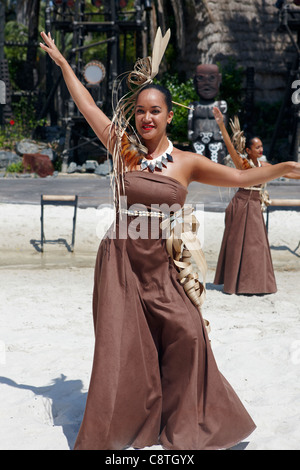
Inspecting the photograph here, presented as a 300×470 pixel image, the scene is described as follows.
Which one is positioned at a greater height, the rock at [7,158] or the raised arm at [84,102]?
the raised arm at [84,102]

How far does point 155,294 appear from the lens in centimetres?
323

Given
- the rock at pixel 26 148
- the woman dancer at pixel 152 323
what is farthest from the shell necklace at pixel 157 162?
the rock at pixel 26 148

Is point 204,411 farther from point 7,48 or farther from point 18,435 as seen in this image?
point 7,48

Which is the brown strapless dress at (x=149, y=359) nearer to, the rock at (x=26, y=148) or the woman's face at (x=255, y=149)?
the woman's face at (x=255, y=149)

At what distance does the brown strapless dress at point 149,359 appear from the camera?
Answer: 308 cm

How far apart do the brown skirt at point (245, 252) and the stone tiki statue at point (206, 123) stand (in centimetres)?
928

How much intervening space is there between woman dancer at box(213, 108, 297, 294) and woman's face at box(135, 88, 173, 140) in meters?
3.81

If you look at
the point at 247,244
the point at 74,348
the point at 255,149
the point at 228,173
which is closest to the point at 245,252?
the point at 247,244

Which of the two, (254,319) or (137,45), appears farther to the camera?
(137,45)

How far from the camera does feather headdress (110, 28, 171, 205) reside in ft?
10.6

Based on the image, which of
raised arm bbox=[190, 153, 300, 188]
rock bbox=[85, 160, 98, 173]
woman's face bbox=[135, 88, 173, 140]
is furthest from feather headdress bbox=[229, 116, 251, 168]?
rock bbox=[85, 160, 98, 173]

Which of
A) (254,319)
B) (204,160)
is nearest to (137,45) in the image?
(254,319)

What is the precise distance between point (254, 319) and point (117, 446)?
123 inches

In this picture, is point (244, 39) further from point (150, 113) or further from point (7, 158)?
point (150, 113)
